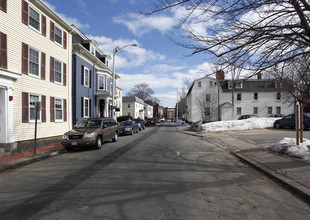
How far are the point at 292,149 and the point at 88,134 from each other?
898 centimetres

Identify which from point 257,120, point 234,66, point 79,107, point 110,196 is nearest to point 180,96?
point 257,120

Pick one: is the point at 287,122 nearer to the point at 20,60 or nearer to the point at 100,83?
the point at 100,83

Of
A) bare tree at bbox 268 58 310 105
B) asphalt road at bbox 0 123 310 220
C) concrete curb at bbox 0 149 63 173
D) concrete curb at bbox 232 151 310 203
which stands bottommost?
concrete curb at bbox 0 149 63 173

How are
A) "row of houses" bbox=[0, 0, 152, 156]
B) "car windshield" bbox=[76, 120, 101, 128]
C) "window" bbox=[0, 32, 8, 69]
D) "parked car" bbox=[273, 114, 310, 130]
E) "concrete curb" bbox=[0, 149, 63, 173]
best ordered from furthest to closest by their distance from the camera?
"parked car" bbox=[273, 114, 310, 130], "car windshield" bbox=[76, 120, 101, 128], "row of houses" bbox=[0, 0, 152, 156], "window" bbox=[0, 32, 8, 69], "concrete curb" bbox=[0, 149, 63, 173]

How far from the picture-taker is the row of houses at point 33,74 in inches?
397

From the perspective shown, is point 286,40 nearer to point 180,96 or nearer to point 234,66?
point 234,66

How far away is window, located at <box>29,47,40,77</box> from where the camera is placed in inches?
478

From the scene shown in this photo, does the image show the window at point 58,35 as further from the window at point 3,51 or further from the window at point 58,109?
the window at point 3,51

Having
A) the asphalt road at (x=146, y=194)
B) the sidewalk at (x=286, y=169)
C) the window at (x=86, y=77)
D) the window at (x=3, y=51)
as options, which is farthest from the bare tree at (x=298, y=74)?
the window at (x=86, y=77)

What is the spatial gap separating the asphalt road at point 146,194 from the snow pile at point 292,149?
6.31 ft

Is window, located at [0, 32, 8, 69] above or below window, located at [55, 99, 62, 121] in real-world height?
above

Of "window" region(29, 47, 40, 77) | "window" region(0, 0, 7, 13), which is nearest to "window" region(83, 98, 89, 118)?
"window" region(29, 47, 40, 77)

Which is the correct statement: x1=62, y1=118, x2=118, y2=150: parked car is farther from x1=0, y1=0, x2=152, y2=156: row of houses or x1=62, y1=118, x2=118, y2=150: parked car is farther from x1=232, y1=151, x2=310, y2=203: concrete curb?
x1=232, y1=151, x2=310, y2=203: concrete curb

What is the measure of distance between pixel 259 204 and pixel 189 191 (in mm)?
1383
